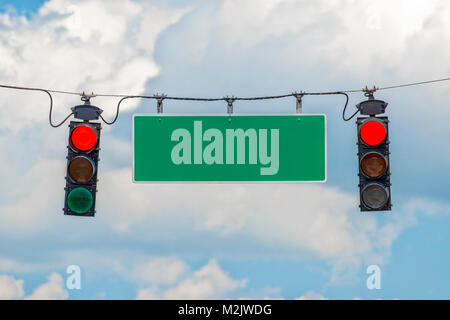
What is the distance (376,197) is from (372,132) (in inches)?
39.3

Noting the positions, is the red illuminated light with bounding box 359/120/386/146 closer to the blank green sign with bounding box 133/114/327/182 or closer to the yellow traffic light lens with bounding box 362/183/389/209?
the yellow traffic light lens with bounding box 362/183/389/209

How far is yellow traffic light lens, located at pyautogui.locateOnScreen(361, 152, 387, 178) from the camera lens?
33.8 ft

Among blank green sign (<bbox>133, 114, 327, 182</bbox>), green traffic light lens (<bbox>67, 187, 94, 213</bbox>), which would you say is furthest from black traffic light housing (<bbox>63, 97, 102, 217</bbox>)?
blank green sign (<bbox>133, 114, 327, 182</bbox>)

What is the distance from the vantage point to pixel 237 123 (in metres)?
11.3

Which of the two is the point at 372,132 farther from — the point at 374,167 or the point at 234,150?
the point at 234,150

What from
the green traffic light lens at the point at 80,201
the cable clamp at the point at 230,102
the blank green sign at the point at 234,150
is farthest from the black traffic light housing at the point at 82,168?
the cable clamp at the point at 230,102

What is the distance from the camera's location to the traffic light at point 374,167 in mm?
10266

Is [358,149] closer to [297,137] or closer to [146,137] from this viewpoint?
[297,137]

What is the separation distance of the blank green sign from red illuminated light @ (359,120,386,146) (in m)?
0.95

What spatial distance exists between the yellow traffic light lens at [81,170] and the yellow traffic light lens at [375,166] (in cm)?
412

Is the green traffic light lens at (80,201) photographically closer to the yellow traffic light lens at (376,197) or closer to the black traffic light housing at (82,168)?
the black traffic light housing at (82,168)

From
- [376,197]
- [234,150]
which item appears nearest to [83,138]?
[234,150]

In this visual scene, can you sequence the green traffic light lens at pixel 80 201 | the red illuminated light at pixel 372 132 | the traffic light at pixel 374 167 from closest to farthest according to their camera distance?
1. the green traffic light lens at pixel 80 201
2. the traffic light at pixel 374 167
3. the red illuminated light at pixel 372 132
